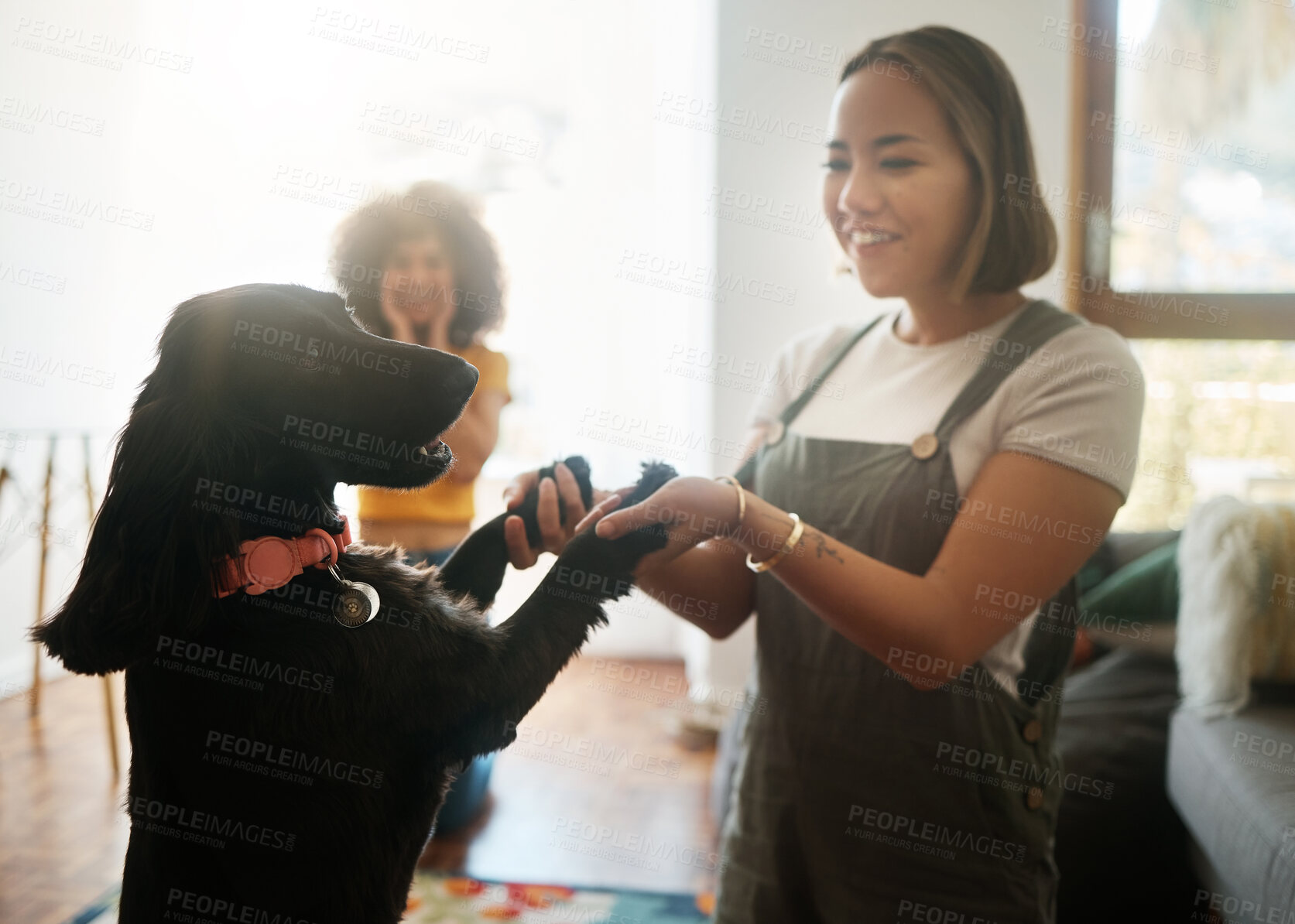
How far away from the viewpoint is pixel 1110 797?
1.94 m

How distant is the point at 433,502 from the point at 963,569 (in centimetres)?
137

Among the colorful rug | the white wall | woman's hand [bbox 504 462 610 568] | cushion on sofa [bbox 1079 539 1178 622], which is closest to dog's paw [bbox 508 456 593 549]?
woman's hand [bbox 504 462 610 568]

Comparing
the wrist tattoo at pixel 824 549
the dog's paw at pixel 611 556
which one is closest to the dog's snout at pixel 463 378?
the dog's paw at pixel 611 556

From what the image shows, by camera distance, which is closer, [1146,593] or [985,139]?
[985,139]

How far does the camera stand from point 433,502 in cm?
203

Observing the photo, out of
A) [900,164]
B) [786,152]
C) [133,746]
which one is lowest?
[133,746]

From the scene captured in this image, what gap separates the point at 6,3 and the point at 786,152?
2523 mm

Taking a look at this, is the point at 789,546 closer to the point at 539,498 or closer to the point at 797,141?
the point at 539,498

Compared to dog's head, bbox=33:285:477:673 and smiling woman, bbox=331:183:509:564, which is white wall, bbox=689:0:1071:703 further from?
dog's head, bbox=33:285:477:673

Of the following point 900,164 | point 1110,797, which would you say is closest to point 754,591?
point 900,164

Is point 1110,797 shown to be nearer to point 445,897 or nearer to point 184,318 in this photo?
point 445,897

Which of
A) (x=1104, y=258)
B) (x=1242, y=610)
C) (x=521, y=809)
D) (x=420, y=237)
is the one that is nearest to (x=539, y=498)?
(x=420, y=237)

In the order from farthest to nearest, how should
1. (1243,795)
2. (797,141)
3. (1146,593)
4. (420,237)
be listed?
1. (797,141)
2. (1146,593)
3. (420,237)
4. (1243,795)

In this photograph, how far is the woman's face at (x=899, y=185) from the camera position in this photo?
1065 mm
